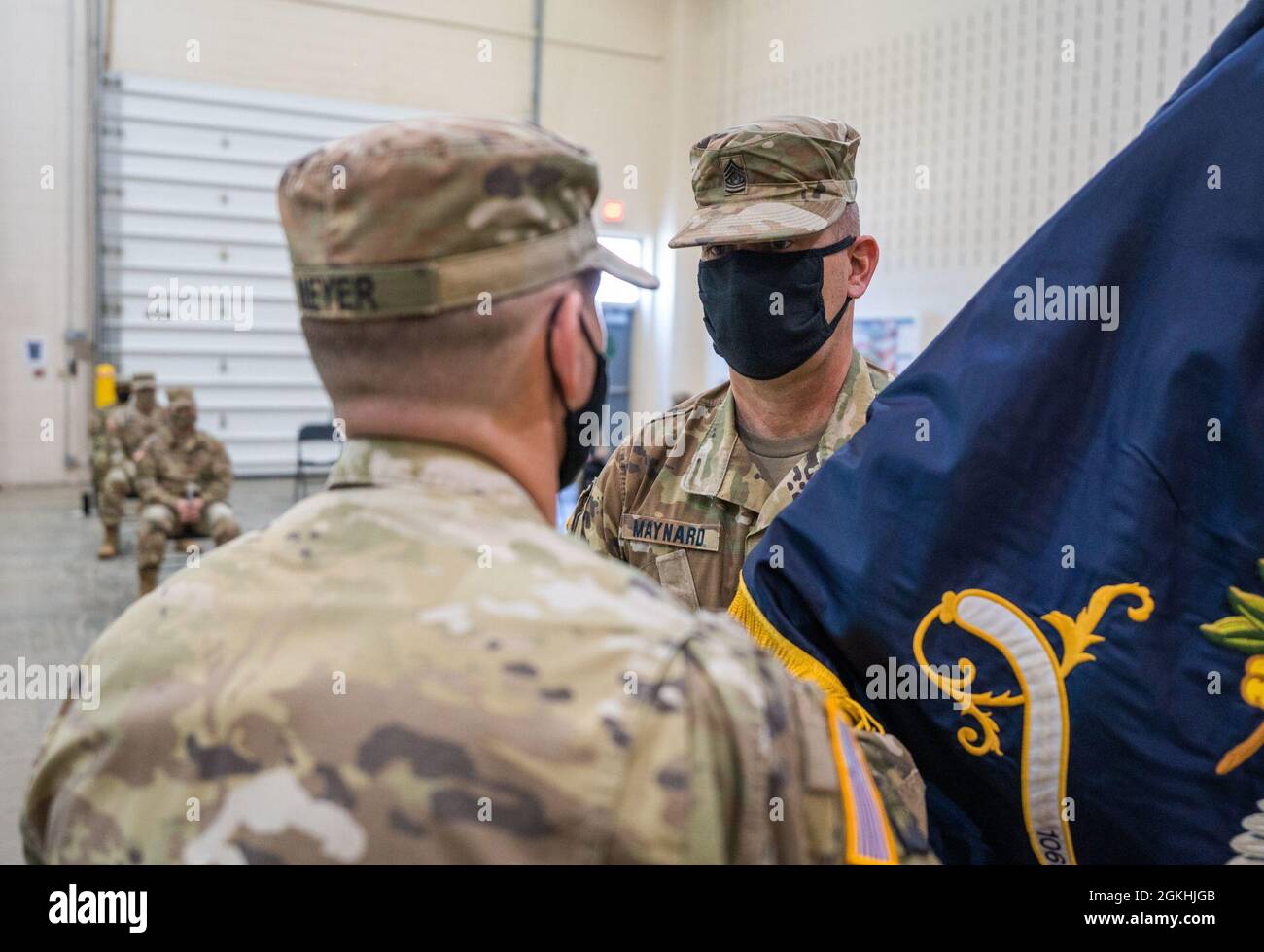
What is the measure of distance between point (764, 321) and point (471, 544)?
1.28 m

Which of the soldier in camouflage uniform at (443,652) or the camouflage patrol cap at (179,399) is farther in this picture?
the camouflage patrol cap at (179,399)

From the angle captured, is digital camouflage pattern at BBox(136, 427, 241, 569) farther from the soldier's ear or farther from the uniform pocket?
the soldier's ear

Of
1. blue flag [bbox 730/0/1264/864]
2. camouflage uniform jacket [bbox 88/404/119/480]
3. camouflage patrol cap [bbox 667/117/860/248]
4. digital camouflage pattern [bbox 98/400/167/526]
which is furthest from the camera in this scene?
camouflage uniform jacket [bbox 88/404/119/480]

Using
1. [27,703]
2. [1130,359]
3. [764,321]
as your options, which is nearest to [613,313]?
[27,703]

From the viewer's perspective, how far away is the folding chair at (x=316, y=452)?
9391 millimetres

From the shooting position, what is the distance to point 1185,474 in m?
1.20

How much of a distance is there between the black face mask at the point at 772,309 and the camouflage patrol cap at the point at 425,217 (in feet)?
3.78

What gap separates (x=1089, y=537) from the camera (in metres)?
1.26

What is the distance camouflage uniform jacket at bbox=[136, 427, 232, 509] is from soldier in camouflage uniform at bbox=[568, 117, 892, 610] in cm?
492

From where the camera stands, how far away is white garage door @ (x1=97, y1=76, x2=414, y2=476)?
9.78 m
